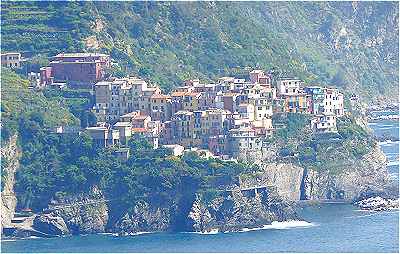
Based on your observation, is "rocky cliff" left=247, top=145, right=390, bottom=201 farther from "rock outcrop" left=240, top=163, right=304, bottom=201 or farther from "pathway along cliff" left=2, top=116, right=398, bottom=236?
"pathway along cliff" left=2, top=116, right=398, bottom=236

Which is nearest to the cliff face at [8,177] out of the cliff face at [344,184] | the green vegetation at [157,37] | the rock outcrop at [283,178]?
the rock outcrop at [283,178]

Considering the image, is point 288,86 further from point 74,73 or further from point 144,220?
point 144,220

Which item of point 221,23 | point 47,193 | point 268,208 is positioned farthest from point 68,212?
point 221,23

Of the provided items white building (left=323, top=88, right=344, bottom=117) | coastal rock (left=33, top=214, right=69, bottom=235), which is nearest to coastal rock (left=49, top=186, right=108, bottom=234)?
coastal rock (left=33, top=214, right=69, bottom=235)

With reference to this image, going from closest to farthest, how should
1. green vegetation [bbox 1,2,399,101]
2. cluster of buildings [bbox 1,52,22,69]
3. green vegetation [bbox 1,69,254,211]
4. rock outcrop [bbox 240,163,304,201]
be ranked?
green vegetation [bbox 1,69,254,211] → rock outcrop [bbox 240,163,304,201] → cluster of buildings [bbox 1,52,22,69] → green vegetation [bbox 1,2,399,101]

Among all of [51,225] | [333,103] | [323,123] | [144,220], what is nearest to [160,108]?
[323,123]

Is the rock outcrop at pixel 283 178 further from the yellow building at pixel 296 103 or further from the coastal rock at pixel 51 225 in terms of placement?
the coastal rock at pixel 51 225
